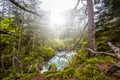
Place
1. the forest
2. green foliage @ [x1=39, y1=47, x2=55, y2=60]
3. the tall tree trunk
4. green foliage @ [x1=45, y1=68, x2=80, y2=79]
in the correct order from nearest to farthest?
the forest, green foliage @ [x1=45, y1=68, x2=80, y2=79], the tall tree trunk, green foliage @ [x1=39, y1=47, x2=55, y2=60]

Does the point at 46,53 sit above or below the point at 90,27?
below

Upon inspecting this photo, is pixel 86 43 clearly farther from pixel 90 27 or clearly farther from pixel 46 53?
pixel 46 53

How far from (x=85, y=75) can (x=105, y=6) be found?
6795 millimetres

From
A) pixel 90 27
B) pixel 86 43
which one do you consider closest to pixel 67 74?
pixel 90 27

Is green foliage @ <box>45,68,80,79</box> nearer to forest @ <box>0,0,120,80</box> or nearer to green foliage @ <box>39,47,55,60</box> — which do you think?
forest @ <box>0,0,120,80</box>

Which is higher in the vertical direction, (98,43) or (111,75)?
(98,43)

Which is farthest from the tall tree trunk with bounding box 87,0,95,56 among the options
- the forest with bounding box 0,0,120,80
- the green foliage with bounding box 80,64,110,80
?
the green foliage with bounding box 80,64,110,80

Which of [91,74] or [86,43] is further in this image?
[86,43]

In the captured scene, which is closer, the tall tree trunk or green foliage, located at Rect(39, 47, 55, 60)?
the tall tree trunk

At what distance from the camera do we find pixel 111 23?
10.8m

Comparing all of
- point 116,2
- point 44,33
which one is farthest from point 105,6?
point 44,33

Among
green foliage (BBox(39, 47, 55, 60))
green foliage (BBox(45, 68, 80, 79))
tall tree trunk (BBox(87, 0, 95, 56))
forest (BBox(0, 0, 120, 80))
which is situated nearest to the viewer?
forest (BBox(0, 0, 120, 80))

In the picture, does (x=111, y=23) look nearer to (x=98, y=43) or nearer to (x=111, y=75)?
(x=98, y=43)

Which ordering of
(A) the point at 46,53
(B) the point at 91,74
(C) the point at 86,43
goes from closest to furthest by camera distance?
(B) the point at 91,74 < (C) the point at 86,43 < (A) the point at 46,53
